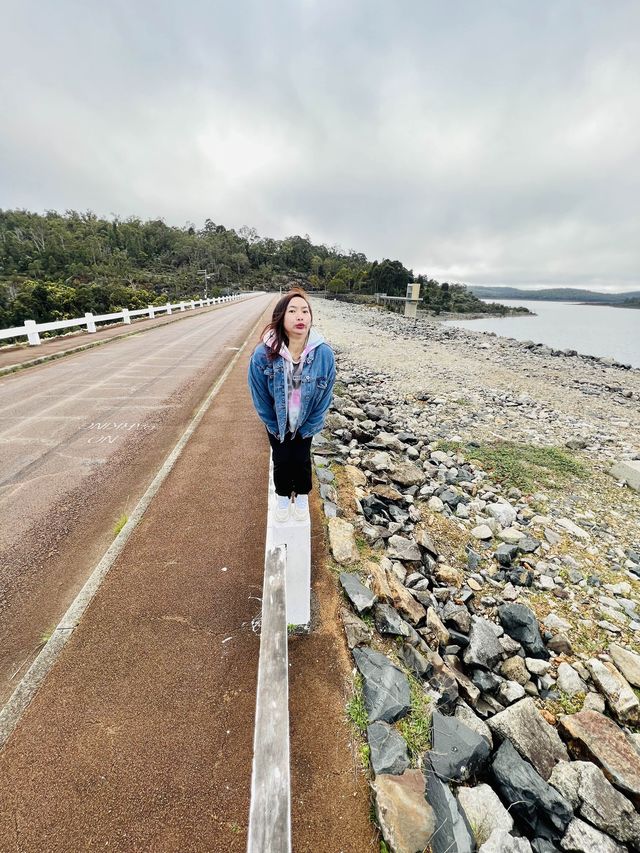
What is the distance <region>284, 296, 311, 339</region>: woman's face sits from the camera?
86.6 inches

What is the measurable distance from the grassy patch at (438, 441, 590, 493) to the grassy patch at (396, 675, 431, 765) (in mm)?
4385

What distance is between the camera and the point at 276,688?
5.24 ft

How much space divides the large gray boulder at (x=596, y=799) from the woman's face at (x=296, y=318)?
293 centimetres

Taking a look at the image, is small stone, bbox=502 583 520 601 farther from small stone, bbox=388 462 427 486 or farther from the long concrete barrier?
the long concrete barrier

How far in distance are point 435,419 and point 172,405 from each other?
5830 millimetres

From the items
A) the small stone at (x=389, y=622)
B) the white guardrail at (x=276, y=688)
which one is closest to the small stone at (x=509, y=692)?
the small stone at (x=389, y=622)

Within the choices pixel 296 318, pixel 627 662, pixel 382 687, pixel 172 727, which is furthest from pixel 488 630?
pixel 296 318

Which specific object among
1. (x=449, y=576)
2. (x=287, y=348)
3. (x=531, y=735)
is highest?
(x=287, y=348)

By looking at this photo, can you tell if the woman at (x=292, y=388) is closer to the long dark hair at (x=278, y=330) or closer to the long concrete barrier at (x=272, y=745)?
the long dark hair at (x=278, y=330)

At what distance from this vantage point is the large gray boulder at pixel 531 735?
2.11 m

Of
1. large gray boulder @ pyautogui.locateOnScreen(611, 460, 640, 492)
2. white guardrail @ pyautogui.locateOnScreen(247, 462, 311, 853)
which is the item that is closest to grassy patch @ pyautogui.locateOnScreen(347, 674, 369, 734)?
white guardrail @ pyautogui.locateOnScreen(247, 462, 311, 853)

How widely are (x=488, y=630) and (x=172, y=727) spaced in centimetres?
247

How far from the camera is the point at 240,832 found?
1581 mm

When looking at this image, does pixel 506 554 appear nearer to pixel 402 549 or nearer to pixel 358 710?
pixel 402 549
